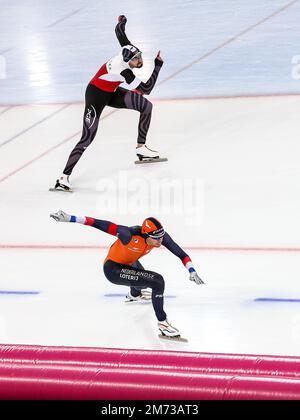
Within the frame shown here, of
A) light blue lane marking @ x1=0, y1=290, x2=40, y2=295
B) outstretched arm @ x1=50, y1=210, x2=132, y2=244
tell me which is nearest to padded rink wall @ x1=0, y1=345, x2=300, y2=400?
outstretched arm @ x1=50, y1=210, x2=132, y2=244

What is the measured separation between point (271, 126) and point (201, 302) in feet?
17.8

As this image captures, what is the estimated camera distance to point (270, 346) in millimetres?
8273

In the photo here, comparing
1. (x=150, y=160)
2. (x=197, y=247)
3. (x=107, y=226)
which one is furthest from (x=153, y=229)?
(x=150, y=160)

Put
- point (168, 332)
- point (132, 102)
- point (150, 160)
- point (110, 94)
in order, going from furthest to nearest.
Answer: point (150, 160) → point (132, 102) → point (110, 94) → point (168, 332)

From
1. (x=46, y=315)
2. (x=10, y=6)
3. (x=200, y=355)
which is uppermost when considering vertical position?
(x=10, y=6)

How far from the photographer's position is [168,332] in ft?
27.9

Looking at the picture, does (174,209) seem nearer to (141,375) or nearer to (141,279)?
(141,279)

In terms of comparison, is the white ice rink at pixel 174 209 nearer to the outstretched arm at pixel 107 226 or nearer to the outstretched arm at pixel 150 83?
the outstretched arm at pixel 107 226

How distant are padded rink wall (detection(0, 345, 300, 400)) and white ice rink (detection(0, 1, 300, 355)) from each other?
2.17 m

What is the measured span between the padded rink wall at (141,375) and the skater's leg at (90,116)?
21.7ft

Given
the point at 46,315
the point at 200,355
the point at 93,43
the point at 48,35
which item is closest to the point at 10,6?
the point at 48,35

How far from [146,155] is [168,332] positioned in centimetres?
532

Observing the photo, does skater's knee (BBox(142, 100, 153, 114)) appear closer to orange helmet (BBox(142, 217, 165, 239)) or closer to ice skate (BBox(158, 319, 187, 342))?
orange helmet (BBox(142, 217, 165, 239))

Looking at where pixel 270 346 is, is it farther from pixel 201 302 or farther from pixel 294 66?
pixel 294 66
